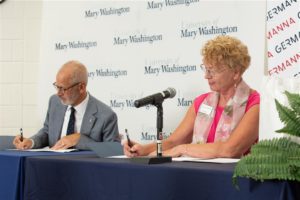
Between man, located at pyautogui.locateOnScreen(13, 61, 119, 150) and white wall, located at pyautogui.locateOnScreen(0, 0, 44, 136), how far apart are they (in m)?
1.30

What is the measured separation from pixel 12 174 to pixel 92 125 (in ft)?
2.86

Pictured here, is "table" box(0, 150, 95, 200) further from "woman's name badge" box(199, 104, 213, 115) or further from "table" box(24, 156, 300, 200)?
"woman's name badge" box(199, 104, 213, 115)

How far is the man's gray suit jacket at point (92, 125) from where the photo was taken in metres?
3.24

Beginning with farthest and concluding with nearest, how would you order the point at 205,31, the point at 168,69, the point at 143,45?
the point at 143,45 → the point at 168,69 → the point at 205,31

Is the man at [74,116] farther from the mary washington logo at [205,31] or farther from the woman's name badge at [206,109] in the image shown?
the mary washington logo at [205,31]

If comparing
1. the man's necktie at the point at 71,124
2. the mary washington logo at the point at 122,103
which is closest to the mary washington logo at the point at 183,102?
the mary washington logo at the point at 122,103

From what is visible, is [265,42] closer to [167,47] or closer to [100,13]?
[167,47]

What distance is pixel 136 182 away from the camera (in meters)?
1.94

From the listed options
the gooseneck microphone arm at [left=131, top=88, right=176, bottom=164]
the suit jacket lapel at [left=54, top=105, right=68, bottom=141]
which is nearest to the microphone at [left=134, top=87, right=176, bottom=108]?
the gooseneck microphone arm at [left=131, top=88, right=176, bottom=164]

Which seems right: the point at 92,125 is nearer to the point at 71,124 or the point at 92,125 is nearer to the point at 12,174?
the point at 71,124

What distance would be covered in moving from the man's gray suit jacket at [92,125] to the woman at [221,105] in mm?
540

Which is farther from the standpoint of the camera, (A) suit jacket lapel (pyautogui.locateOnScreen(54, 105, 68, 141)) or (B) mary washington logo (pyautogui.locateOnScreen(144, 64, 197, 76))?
(B) mary washington logo (pyautogui.locateOnScreen(144, 64, 197, 76))

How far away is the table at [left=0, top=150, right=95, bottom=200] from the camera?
2.43 m

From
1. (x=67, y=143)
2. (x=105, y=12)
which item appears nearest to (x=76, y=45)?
(x=105, y=12)
